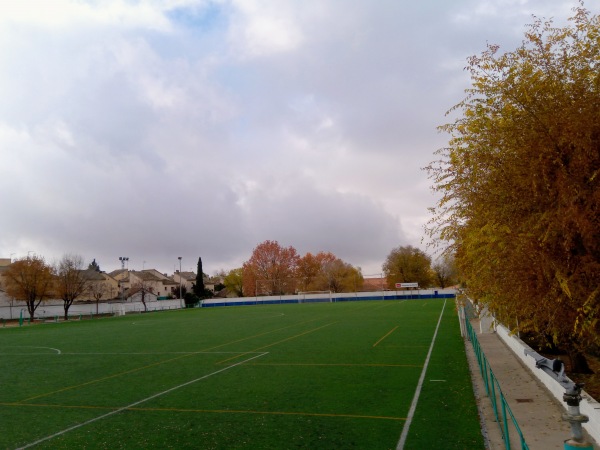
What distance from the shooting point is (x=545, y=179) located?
7469 mm

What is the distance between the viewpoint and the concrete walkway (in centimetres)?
839

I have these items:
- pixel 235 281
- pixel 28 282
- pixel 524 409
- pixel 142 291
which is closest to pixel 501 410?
pixel 524 409

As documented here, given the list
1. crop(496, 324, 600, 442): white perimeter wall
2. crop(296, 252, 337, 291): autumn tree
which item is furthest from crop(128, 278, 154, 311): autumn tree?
crop(496, 324, 600, 442): white perimeter wall

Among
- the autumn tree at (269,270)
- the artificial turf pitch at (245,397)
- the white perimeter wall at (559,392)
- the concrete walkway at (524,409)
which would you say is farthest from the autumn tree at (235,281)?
the concrete walkway at (524,409)

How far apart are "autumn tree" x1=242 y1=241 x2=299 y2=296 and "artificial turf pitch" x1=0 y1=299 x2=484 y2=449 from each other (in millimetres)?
81230

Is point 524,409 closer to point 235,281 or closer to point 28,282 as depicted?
point 28,282

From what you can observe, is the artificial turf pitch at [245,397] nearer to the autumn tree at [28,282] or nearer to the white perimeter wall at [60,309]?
the autumn tree at [28,282]

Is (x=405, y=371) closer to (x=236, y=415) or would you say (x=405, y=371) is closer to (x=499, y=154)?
(x=236, y=415)

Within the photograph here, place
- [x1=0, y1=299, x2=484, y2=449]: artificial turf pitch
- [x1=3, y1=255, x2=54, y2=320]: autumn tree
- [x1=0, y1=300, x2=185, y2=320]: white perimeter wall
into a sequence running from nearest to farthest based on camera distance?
[x1=0, y1=299, x2=484, y2=449]: artificial turf pitch
[x1=3, y1=255, x2=54, y2=320]: autumn tree
[x1=0, y1=300, x2=185, y2=320]: white perimeter wall

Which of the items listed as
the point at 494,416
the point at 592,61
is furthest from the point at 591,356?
the point at 592,61

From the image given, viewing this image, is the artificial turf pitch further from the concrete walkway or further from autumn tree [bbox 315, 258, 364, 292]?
autumn tree [bbox 315, 258, 364, 292]

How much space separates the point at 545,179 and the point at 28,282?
61.2 metres

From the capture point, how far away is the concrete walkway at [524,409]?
330 inches

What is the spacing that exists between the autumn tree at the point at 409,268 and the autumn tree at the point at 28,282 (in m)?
73.4
